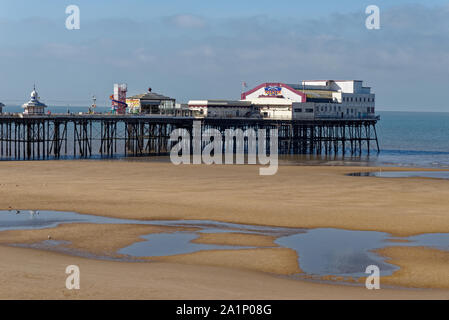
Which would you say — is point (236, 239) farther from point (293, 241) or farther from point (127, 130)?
point (127, 130)

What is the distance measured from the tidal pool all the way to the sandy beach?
61cm

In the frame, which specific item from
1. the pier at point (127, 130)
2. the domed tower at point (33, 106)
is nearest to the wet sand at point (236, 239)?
the pier at point (127, 130)

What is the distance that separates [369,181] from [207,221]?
18.3 m

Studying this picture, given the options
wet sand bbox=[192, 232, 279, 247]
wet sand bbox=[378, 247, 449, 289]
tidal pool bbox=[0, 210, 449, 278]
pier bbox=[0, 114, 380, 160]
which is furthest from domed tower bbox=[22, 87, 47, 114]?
wet sand bbox=[378, 247, 449, 289]

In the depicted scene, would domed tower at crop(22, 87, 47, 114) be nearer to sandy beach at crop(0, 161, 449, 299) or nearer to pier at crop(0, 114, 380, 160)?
pier at crop(0, 114, 380, 160)

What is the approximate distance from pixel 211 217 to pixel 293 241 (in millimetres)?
5550

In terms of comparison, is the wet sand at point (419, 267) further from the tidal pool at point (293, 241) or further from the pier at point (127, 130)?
the pier at point (127, 130)

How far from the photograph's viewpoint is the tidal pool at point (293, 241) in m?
21.7

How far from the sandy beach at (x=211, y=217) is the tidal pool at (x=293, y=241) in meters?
0.61

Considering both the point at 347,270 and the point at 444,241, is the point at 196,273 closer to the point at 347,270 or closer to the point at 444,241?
the point at 347,270

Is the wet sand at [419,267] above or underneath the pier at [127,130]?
underneath

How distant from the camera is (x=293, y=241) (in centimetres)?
2497

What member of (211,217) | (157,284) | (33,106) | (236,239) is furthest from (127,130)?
(157,284)
